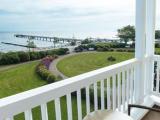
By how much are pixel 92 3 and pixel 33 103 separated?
1.22m

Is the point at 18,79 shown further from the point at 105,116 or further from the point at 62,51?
the point at 105,116

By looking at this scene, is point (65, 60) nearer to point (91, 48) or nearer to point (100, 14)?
point (91, 48)

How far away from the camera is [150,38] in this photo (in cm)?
399

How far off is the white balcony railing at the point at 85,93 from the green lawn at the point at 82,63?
0.19 ft

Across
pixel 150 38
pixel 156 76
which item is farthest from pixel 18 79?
pixel 156 76

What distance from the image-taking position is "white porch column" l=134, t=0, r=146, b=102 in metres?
3.43

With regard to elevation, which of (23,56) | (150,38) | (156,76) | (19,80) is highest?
(150,38)

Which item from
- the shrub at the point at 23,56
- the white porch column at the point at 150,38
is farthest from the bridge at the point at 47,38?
the white porch column at the point at 150,38

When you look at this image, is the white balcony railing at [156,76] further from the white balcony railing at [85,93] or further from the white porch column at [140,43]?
the white balcony railing at [85,93]

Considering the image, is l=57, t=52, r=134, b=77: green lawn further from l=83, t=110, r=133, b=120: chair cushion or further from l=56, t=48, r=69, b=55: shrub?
l=83, t=110, r=133, b=120: chair cushion

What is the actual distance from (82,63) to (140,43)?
1425mm

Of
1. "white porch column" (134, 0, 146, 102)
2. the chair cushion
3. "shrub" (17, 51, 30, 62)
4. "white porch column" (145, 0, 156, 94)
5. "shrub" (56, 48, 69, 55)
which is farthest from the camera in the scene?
"white porch column" (145, 0, 156, 94)

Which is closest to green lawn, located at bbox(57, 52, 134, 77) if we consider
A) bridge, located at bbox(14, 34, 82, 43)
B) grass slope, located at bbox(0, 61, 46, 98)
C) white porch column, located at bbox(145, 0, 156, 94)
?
bridge, located at bbox(14, 34, 82, 43)

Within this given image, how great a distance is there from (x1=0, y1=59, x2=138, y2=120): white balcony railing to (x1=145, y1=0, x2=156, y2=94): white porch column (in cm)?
64
